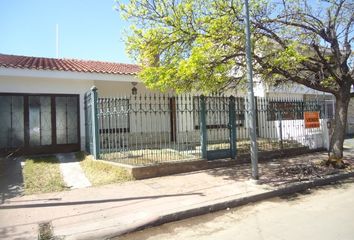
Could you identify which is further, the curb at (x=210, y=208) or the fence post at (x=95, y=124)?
the fence post at (x=95, y=124)

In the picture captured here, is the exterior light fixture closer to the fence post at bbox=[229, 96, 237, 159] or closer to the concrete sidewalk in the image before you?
the fence post at bbox=[229, 96, 237, 159]

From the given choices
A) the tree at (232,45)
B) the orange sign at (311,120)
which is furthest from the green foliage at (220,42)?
the orange sign at (311,120)

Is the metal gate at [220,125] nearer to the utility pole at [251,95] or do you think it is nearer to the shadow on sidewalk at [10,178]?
the utility pole at [251,95]

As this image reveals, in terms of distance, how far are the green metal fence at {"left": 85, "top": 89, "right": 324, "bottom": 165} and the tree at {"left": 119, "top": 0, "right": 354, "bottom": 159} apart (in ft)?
2.83

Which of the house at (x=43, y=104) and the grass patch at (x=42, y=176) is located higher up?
the house at (x=43, y=104)

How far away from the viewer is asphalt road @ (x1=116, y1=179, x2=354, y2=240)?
507 centimetres

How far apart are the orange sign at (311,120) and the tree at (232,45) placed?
8.02 ft

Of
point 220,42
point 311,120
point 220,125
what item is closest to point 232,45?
point 220,42

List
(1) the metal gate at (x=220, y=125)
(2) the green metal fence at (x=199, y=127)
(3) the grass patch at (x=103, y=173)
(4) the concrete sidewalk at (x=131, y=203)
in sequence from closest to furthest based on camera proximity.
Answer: (4) the concrete sidewalk at (x=131, y=203), (3) the grass patch at (x=103, y=173), (2) the green metal fence at (x=199, y=127), (1) the metal gate at (x=220, y=125)

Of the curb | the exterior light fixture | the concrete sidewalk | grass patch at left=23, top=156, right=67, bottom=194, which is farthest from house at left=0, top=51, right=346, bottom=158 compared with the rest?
the curb

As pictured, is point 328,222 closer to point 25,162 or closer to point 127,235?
point 127,235

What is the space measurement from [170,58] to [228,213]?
5120 millimetres

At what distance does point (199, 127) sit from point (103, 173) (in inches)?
144

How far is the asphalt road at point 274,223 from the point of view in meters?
5.07
